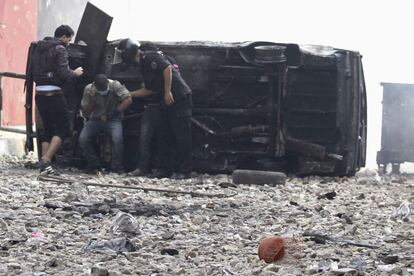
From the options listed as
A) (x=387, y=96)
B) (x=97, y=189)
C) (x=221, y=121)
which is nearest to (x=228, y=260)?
(x=97, y=189)

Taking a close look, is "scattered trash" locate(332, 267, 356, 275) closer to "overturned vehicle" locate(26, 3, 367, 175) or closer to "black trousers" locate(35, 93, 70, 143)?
"overturned vehicle" locate(26, 3, 367, 175)

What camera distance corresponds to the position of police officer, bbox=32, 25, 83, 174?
10.5m

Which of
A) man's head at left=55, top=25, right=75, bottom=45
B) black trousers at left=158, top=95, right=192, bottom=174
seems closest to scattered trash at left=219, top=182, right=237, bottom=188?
black trousers at left=158, top=95, right=192, bottom=174

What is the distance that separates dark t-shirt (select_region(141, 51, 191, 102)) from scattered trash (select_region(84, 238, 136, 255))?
5065 mm

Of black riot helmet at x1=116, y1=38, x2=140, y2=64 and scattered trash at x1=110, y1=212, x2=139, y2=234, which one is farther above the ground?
black riot helmet at x1=116, y1=38, x2=140, y2=64

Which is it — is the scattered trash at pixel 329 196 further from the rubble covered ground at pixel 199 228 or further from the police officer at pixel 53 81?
the police officer at pixel 53 81

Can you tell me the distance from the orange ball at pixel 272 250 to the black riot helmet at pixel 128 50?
568cm

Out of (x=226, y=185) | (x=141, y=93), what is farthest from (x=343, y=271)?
(x=141, y=93)

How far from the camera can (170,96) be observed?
10156 millimetres

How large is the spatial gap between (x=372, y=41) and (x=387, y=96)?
15575mm

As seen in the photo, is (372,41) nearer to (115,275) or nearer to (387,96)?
(387,96)

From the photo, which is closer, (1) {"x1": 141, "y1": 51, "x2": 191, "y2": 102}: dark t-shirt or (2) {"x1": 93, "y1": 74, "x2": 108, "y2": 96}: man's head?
(1) {"x1": 141, "y1": 51, "x2": 191, "y2": 102}: dark t-shirt

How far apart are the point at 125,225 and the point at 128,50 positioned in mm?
4780

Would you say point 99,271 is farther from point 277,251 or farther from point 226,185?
point 226,185
